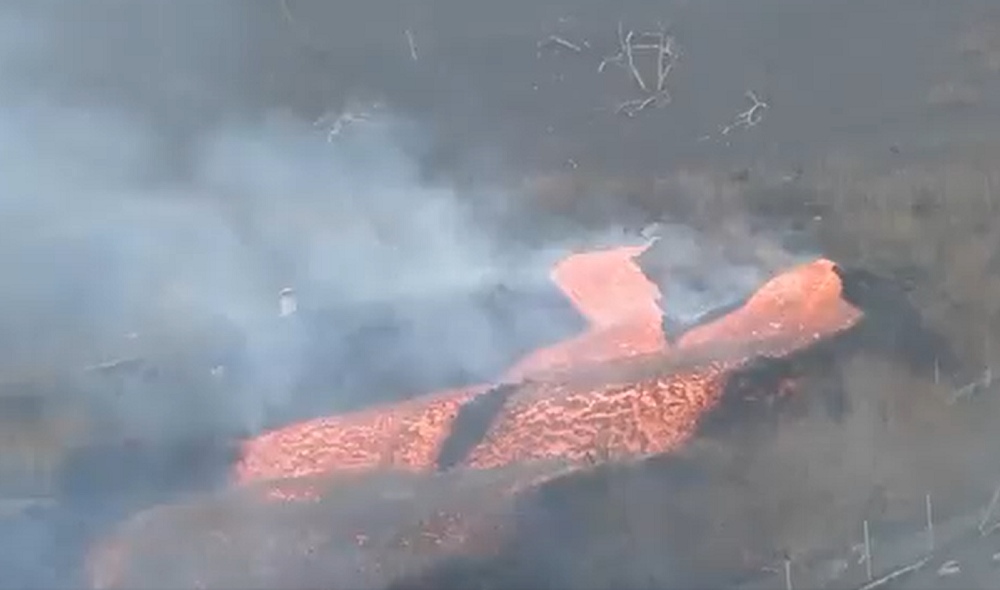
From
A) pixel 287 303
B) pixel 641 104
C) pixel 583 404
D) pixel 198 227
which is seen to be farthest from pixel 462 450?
pixel 641 104

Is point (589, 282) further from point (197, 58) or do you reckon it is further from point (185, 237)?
point (197, 58)

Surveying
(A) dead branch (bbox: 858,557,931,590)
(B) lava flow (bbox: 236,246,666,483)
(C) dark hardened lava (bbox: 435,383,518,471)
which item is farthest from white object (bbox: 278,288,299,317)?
(A) dead branch (bbox: 858,557,931,590)

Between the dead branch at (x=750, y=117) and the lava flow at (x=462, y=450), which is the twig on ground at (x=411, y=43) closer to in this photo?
the dead branch at (x=750, y=117)

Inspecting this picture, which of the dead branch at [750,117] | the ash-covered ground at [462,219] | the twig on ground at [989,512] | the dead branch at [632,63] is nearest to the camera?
the twig on ground at [989,512]

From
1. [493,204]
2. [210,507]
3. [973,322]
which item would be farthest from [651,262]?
[210,507]

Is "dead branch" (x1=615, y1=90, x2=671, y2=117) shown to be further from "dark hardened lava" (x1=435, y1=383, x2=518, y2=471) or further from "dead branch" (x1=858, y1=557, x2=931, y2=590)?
"dead branch" (x1=858, y1=557, x2=931, y2=590)

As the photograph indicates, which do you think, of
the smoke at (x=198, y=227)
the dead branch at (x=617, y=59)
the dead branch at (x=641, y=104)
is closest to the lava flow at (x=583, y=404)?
the smoke at (x=198, y=227)
